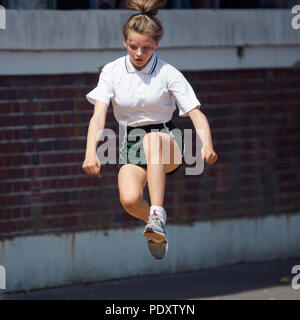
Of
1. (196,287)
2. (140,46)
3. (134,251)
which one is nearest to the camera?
(140,46)

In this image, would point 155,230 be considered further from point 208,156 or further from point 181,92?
point 181,92

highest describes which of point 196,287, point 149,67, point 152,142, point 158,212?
point 149,67

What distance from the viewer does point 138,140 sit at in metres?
6.79

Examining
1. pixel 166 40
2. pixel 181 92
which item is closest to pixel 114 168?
pixel 166 40

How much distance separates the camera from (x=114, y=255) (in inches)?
436

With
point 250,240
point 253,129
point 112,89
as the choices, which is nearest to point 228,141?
point 253,129

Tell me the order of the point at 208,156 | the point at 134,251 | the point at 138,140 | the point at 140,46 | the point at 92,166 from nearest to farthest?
the point at 92,166 < the point at 208,156 < the point at 140,46 < the point at 138,140 < the point at 134,251

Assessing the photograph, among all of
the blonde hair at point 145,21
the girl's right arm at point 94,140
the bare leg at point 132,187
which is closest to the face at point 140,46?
the blonde hair at point 145,21

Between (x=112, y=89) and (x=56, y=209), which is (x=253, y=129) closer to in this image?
(x=56, y=209)

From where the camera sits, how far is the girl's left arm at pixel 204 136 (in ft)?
20.6

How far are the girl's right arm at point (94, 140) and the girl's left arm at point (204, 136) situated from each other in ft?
1.93

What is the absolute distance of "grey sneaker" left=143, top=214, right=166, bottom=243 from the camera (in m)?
6.45

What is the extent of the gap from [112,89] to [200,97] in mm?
4869

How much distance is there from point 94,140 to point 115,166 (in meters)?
4.73
